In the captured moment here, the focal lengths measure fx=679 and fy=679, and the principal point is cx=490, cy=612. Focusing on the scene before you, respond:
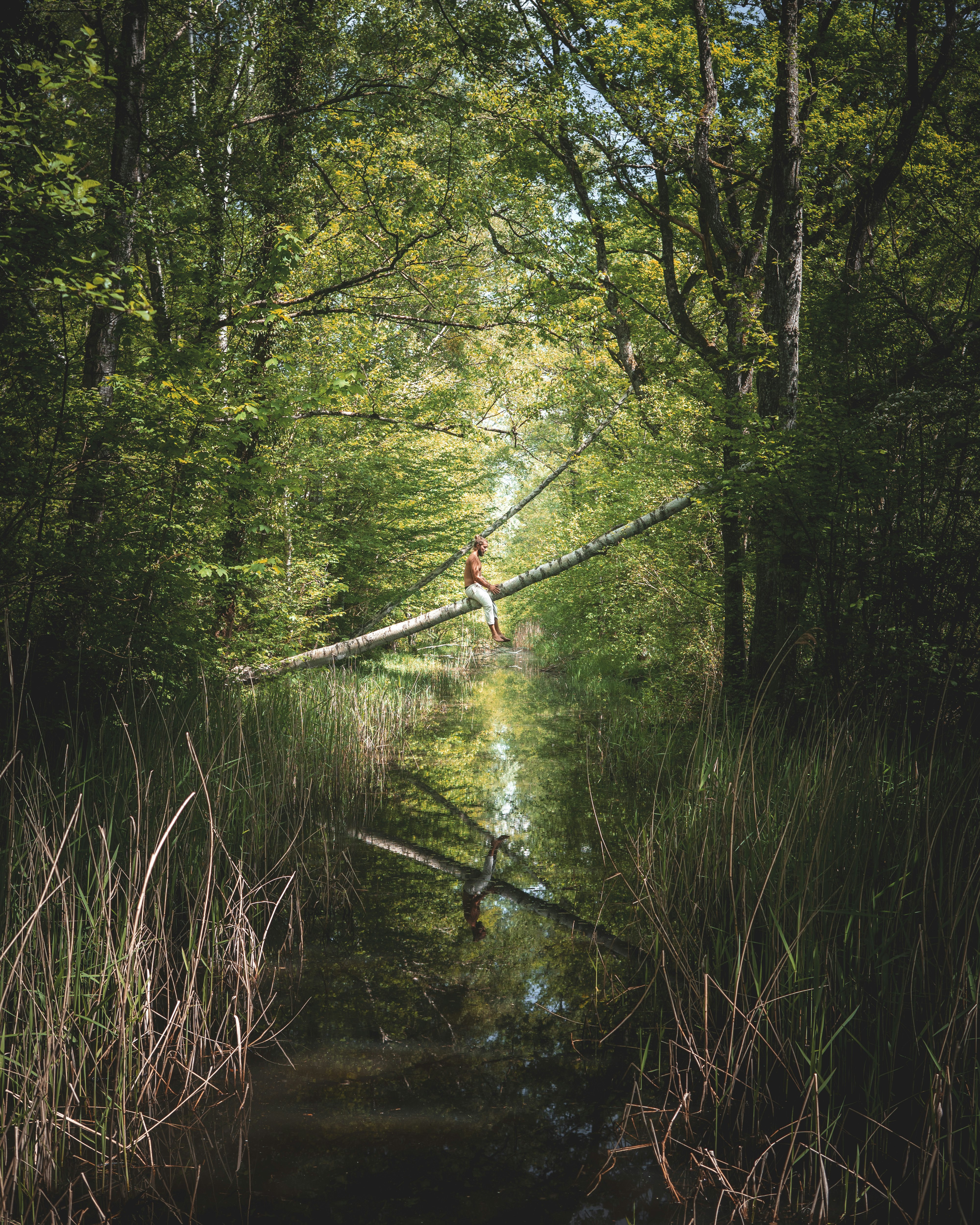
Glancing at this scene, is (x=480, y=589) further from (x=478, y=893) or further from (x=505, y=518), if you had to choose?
(x=478, y=893)

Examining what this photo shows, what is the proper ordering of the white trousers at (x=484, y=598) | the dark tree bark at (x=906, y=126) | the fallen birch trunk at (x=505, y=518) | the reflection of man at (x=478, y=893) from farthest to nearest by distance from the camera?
the fallen birch trunk at (x=505, y=518), the white trousers at (x=484, y=598), the dark tree bark at (x=906, y=126), the reflection of man at (x=478, y=893)

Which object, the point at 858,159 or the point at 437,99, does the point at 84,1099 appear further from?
the point at 858,159

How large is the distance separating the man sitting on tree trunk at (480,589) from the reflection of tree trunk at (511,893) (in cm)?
502

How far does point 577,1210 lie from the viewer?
84.4 inches

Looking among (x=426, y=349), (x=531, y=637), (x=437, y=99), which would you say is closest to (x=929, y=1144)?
(x=437, y=99)

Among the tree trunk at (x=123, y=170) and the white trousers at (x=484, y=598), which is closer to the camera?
the tree trunk at (x=123, y=170)

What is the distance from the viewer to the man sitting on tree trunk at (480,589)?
10.2 metres

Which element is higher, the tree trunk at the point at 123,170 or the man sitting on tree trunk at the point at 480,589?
the tree trunk at the point at 123,170

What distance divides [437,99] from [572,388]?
181 inches

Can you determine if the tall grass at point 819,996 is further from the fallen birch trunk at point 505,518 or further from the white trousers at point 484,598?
the fallen birch trunk at point 505,518

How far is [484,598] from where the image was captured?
33.4 feet

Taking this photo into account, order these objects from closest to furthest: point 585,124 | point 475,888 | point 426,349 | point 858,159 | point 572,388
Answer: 1. point 475,888
2. point 858,159
3. point 585,124
4. point 572,388
5. point 426,349

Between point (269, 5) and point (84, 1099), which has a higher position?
point (269, 5)

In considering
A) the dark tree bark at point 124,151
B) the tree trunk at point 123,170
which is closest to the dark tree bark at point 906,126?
the tree trunk at point 123,170
